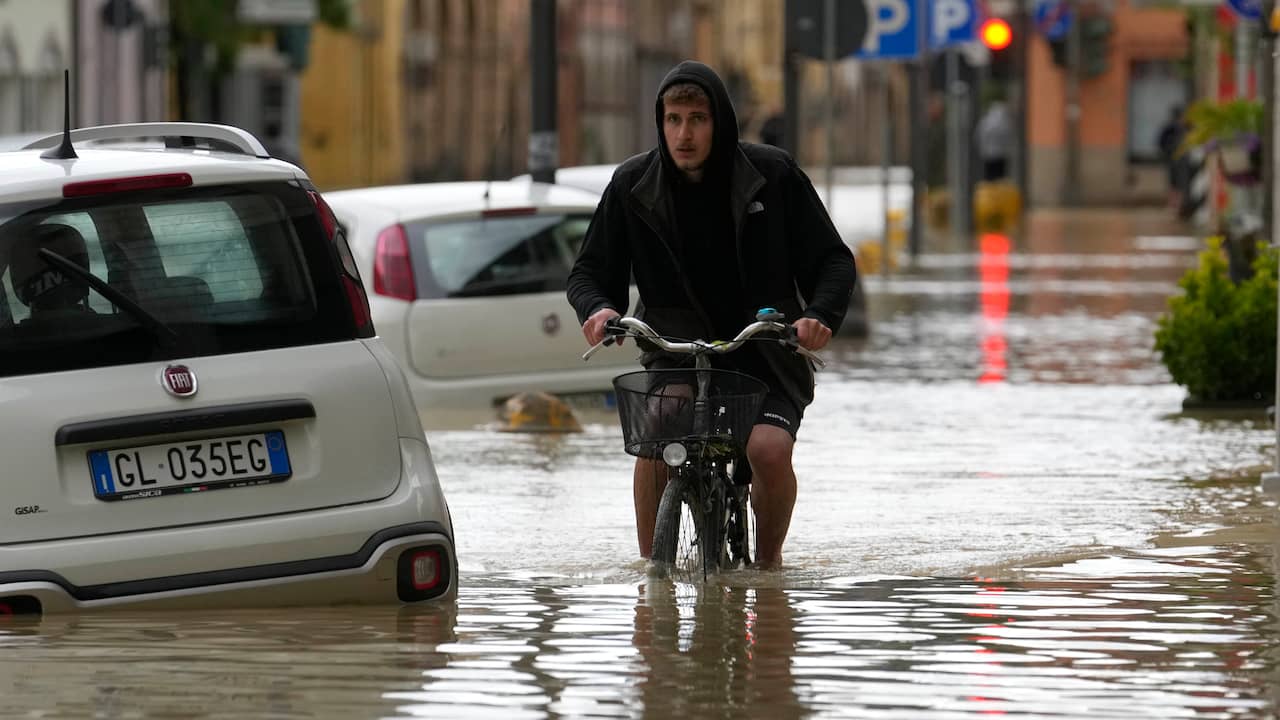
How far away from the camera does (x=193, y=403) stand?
737 cm

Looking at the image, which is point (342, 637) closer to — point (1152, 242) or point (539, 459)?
point (539, 459)

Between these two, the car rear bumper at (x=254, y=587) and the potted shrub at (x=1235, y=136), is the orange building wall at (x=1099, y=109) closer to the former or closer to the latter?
the potted shrub at (x=1235, y=136)

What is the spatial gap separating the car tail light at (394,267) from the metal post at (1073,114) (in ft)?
157

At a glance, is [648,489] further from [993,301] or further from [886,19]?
[886,19]

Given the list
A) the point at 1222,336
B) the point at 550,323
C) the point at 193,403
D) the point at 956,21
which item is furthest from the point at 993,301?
the point at 193,403

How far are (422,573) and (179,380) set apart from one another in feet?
2.72

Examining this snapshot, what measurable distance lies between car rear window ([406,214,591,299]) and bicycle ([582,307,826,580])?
6.36m

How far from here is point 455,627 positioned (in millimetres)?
7750

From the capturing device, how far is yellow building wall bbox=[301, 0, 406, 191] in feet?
217

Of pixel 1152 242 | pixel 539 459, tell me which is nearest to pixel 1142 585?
pixel 539 459

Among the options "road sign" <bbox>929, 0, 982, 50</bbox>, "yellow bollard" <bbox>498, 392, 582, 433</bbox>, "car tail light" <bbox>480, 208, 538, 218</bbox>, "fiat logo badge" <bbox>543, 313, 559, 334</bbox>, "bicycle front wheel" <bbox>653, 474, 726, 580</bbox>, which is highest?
"road sign" <bbox>929, 0, 982, 50</bbox>

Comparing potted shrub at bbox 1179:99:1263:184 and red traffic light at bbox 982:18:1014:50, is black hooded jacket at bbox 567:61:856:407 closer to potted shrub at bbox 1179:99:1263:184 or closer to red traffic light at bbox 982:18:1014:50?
potted shrub at bbox 1179:99:1263:184

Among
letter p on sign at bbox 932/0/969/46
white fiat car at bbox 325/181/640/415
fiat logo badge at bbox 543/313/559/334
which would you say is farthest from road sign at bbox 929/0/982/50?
fiat logo badge at bbox 543/313/559/334

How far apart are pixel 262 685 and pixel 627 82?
7684cm
